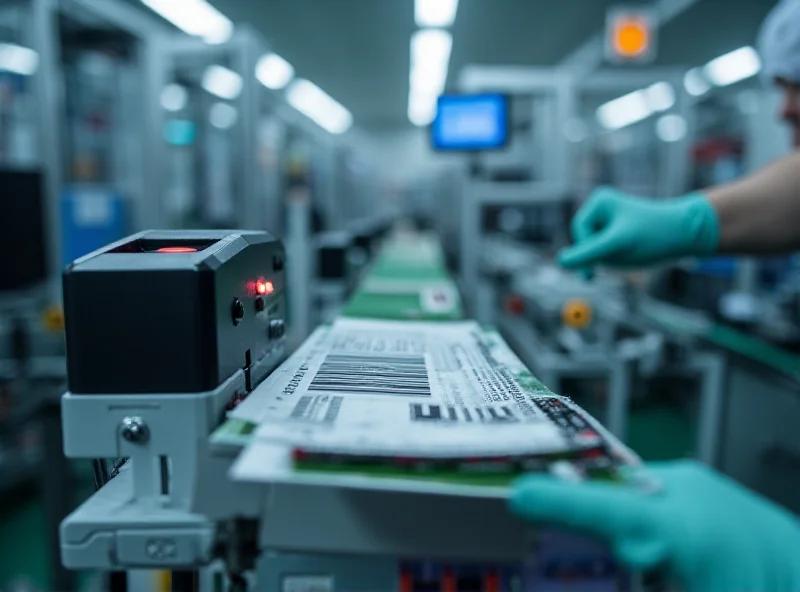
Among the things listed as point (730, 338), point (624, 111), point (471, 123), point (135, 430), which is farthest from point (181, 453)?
point (624, 111)

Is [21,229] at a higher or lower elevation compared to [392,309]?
higher

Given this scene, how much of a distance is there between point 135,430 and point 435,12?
6832 mm

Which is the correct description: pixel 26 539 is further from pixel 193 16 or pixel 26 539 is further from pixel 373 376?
pixel 193 16

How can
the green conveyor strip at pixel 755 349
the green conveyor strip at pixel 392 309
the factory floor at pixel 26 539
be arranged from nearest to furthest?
the green conveyor strip at pixel 392 309 → the green conveyor strip at pixel 755 349 → the factory floor at pixel 26 539

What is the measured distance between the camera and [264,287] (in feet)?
2.70

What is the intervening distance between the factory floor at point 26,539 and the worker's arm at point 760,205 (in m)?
2.72

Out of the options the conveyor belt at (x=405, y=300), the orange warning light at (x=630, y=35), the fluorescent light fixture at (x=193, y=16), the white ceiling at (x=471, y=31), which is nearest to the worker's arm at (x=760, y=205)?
the conveyor belt at (x=405, y=300)

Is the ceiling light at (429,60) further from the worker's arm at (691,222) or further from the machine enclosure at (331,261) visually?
the worker's arm at (691,222)

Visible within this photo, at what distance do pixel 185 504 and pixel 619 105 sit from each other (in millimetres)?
15186

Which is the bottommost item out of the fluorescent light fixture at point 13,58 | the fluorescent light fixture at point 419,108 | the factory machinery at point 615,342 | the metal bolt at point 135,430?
the factory machinery at point 615,342

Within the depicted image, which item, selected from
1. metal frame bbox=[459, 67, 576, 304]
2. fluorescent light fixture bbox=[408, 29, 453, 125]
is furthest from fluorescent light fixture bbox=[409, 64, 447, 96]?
metal frame bbox=[459, 67, 576, 304]

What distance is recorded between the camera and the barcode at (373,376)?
0.69 m

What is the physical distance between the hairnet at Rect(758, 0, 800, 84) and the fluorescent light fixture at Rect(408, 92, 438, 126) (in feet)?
31.1

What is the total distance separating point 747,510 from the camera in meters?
0.51
